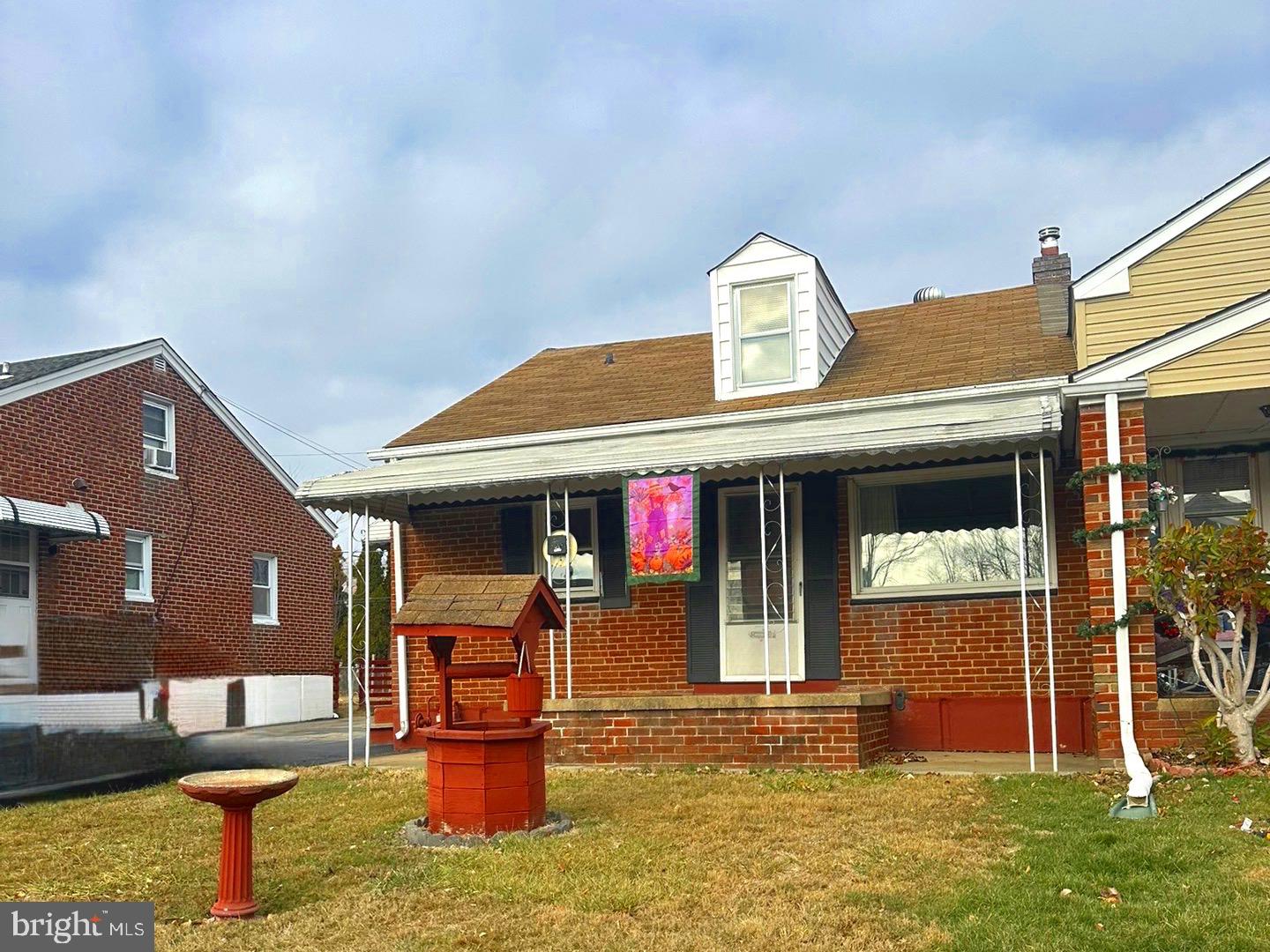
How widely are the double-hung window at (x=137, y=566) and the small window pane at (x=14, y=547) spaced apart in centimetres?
195

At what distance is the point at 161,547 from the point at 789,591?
11.3 m

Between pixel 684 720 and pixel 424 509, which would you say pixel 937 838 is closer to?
pixel 684 720

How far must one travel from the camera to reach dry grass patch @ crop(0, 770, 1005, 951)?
18.2 ft

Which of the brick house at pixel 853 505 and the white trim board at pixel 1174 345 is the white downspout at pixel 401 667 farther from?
the white trim board at pixel 1174 345

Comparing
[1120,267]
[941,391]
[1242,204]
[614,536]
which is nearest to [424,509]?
[614,536]

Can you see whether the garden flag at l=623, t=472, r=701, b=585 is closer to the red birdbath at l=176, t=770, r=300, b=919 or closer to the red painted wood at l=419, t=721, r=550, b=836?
the red painted wood at l=419, t=721, r=550, b=836

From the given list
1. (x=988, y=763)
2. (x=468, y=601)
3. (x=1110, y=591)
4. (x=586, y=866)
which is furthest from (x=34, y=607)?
(x=1110, y=591)

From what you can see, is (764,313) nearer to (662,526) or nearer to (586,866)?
(662,526)

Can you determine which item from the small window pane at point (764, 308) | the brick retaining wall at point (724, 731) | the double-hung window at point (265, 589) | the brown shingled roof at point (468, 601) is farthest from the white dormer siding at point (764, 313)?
the double-hung window at point (265, 589)

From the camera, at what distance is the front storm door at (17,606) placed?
51.3 feet

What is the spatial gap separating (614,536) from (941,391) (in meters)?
3.74

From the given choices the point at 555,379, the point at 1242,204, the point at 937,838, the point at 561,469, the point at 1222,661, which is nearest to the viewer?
the point at 937,838

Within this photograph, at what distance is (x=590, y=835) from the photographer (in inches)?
297

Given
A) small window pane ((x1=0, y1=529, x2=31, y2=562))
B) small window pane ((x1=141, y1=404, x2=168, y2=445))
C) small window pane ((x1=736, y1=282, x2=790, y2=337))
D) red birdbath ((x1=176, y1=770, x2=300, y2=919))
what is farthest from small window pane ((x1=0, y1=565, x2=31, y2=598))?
red birdbath ((x1=176, y1=770, x2=300, y2=919))
